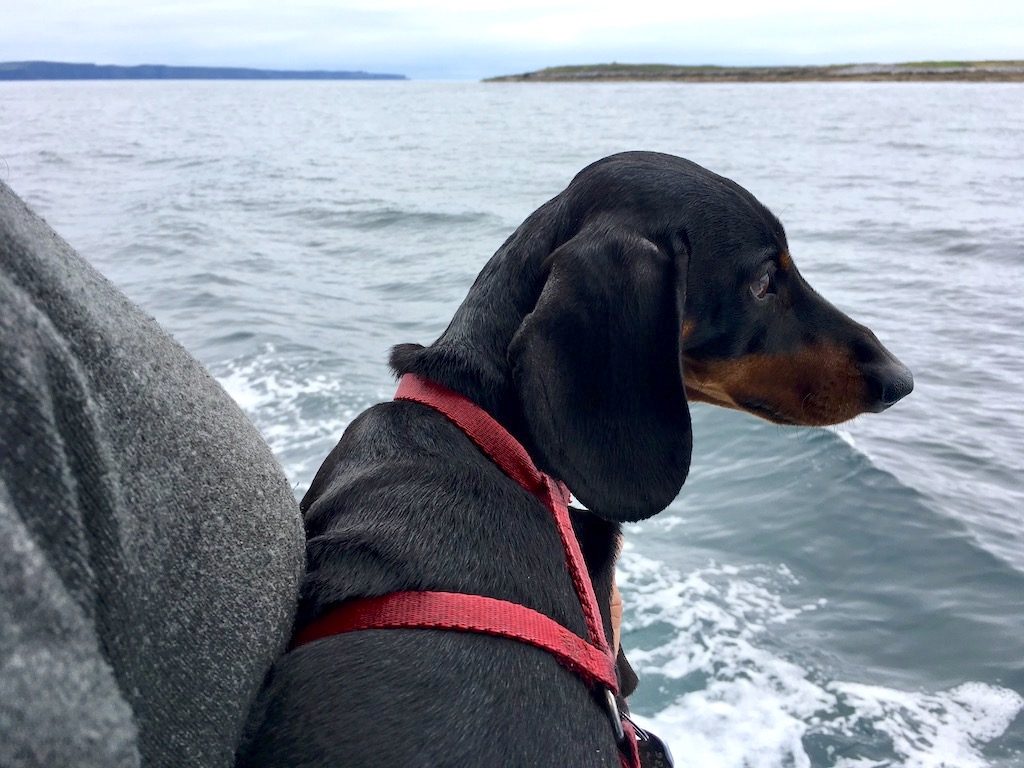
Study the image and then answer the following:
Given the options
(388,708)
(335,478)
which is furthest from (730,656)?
(388,708)

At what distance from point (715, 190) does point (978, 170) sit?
2044 centimetres

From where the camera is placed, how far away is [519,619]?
5.68 ft

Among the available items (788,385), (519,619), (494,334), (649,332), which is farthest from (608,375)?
(788,385)

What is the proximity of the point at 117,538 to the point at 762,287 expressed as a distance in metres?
2.01

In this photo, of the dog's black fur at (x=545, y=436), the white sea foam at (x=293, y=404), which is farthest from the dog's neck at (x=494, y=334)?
the white sea foam at (x=293, y=404)

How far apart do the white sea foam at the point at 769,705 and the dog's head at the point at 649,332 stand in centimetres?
185

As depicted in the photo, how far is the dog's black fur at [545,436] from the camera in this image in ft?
5.20

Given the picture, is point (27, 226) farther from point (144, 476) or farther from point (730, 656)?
point (730, 656)

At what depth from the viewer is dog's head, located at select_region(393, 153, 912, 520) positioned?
2086 mm

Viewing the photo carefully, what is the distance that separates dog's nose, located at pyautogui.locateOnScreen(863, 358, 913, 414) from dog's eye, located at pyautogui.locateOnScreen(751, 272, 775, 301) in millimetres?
456

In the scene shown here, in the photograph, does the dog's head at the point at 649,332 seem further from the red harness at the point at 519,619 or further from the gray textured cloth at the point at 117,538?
the gray textured cloth at the point at 117,538

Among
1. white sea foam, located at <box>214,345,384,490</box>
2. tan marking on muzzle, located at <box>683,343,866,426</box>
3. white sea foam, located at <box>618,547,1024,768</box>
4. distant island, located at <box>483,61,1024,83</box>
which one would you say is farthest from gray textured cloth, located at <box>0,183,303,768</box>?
distant island, located at <box>483,61,1024,83</box>

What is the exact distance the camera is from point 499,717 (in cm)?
161

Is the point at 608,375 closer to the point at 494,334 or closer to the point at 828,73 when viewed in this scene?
the point at 494,334
